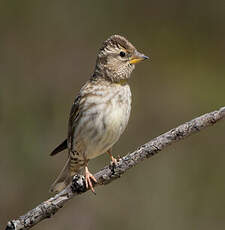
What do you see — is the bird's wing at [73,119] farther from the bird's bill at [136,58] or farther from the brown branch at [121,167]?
the brown branch at [121,167]

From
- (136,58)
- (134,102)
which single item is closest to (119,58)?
(136,58)

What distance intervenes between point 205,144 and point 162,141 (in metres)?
4.60

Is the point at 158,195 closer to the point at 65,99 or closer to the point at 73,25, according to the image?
the point at 65,99

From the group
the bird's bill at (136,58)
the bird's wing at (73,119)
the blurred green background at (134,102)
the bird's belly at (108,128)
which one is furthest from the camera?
the blurred green background at (134,102)

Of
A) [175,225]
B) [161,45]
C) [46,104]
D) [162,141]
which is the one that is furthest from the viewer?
[161,45]

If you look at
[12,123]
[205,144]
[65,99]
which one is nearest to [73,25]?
[65,99]

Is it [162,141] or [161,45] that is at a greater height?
[161,45]

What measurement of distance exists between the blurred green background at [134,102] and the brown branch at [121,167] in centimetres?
347

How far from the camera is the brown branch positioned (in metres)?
4.96

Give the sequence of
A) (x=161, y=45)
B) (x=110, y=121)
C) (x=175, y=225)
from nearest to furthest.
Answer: (x=110, y=121) < (x=175, y=225) < (x=161, y=45)

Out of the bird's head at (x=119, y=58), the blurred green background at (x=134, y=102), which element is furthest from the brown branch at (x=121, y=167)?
the blurred green background at (x=134, y=102)

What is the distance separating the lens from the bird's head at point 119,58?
6391mm

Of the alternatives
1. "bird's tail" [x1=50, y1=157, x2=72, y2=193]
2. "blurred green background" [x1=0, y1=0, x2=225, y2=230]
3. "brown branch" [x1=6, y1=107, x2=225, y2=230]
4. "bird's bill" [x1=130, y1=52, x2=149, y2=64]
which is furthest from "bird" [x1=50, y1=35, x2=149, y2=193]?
"blurred green background" [x1=0, y1=0, x2=225, y2=230]

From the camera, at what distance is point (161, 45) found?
10.3 meters
